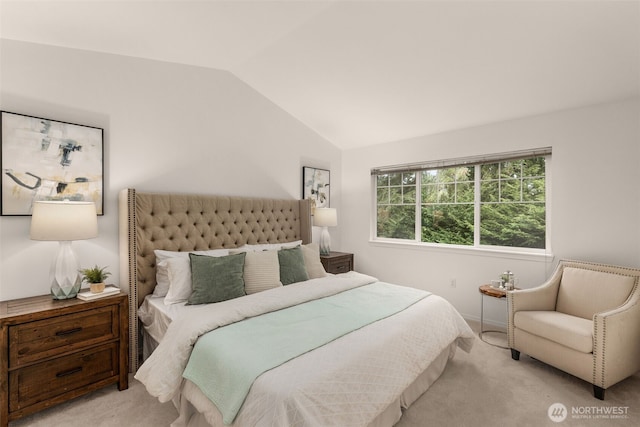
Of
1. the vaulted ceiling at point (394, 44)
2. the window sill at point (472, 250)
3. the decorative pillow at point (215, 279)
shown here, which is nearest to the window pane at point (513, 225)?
the window sill at point (472, 250)

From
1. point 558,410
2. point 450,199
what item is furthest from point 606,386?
point 450,199

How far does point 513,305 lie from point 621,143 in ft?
5.93

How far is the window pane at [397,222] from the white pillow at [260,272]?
231 cm

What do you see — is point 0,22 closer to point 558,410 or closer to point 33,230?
point 33,230

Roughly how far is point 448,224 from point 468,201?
1.29 ft

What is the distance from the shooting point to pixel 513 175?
3.53 metres

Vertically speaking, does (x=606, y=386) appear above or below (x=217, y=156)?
below

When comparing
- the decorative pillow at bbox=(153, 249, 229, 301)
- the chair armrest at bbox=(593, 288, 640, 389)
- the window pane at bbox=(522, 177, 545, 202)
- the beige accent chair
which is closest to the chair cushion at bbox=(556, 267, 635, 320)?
the beige accent chair

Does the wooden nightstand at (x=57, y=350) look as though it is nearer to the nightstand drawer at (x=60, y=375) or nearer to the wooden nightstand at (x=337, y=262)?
the nightstand drawer at (x=60, y=375)

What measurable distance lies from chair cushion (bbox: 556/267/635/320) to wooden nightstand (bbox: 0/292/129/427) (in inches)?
148

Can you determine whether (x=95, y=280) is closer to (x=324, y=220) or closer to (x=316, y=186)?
(x=324, y=220)

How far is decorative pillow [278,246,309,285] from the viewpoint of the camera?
9.52ft

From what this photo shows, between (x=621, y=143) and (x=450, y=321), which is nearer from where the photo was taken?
(x=450, y=321)

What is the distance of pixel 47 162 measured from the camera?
229 cm
